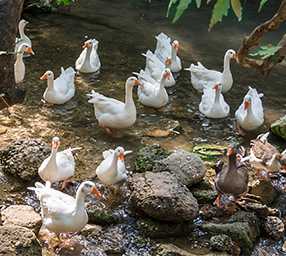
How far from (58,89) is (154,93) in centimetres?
124

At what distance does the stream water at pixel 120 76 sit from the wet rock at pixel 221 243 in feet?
4.91

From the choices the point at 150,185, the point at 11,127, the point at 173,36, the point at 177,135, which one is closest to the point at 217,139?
the point at 177,135

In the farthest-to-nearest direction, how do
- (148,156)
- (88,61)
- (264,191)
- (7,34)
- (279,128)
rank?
(88,61), (279,128), (148,156), (264,191), (7,34)

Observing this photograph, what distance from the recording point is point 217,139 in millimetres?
6695

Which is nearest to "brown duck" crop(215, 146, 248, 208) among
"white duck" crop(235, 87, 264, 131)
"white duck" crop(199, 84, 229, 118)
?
"white duck" crop(235, 87, 264, 131)

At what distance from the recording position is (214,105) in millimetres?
7109

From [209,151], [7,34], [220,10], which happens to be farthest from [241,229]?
[220,10]

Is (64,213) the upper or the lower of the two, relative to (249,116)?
upper

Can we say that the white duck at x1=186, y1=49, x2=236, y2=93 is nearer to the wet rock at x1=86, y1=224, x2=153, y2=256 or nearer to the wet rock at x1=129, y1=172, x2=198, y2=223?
the wet rock at x1=129, y1=172, x2=198, y2=223

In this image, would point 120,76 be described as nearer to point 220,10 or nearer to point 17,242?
point 17,242

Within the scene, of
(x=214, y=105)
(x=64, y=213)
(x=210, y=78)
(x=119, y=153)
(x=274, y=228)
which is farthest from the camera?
(x=210, y=78)

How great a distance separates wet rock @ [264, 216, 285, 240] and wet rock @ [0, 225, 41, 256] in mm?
2232

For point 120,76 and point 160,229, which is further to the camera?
point 120,76

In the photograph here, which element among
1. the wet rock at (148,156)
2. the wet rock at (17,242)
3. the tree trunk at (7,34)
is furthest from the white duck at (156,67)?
the wet rock at (17,242)
